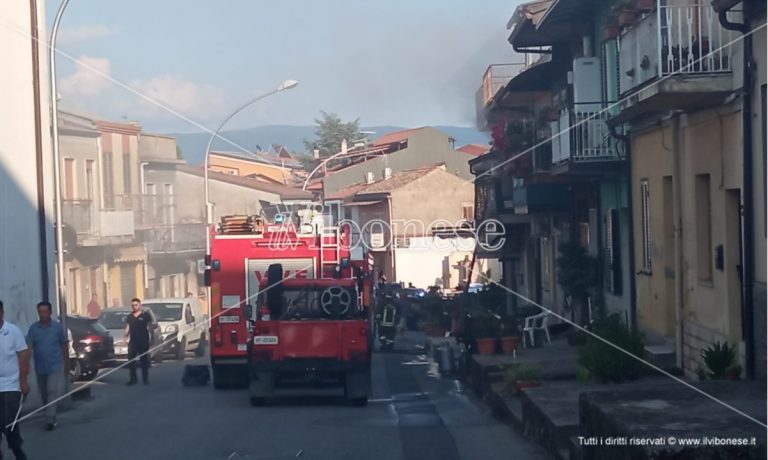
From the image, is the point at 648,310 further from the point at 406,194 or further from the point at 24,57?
the point at 406,194

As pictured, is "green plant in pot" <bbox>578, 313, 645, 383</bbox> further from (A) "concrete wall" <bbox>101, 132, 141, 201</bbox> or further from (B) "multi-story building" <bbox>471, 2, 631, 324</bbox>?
(A) "concrete wall" <bbox>101, 132, 141, 201</bbox>

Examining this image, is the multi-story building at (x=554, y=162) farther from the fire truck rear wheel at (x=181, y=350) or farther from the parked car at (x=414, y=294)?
the fire truck rear wheel at (x=181, y=350)

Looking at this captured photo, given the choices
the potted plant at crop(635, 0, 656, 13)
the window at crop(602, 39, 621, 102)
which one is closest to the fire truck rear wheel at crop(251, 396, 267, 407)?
the window at crop(602, 39, 621, 102)

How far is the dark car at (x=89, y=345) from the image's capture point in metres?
23.4

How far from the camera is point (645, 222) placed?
61.0ft

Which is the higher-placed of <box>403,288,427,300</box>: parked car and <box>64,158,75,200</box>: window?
<box>64,158,75,200</box>: window

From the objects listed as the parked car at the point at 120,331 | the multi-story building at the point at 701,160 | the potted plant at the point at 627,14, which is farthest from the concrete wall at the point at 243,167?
the potted plant at the point at 627,14

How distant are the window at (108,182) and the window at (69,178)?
2.53 m

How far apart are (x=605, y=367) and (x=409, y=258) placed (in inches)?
1445

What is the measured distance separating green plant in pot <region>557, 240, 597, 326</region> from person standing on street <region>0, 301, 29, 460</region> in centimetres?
1376

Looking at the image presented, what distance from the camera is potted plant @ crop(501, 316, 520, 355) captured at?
20797 mm

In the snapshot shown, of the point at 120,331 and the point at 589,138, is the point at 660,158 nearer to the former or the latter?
the point at 589,138

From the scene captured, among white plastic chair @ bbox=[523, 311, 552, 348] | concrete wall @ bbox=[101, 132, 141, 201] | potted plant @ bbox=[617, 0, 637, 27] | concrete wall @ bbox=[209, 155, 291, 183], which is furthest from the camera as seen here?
concrete wall @ bbox=[209, 155, 291, 183]

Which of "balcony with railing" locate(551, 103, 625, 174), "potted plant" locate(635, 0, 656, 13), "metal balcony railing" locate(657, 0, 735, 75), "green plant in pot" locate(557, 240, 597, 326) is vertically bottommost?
"green plant in pot" locate(557, 240, 597, 326)
